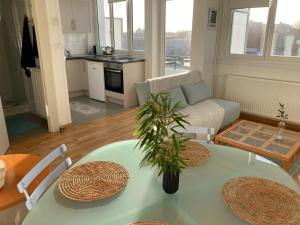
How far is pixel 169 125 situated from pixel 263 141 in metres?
1.93

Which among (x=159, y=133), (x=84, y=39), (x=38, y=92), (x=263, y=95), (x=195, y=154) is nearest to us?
(x=159, y=133)

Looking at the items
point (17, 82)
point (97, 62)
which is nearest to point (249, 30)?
point (97, 62)

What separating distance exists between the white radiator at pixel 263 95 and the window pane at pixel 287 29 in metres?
0.50

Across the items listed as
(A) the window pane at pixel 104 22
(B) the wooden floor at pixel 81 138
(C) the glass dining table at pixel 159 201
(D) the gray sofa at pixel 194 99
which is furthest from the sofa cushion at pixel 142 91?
(A) the window pane at pixel 104 22

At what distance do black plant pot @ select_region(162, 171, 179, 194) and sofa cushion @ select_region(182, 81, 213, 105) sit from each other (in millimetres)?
2491

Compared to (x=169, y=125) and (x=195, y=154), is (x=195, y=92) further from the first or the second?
(x=169, y=125)

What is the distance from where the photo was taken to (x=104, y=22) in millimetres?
5852

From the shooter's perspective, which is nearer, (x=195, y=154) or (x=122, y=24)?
(x=195, y=154)

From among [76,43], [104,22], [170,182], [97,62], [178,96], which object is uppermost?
[104,22]

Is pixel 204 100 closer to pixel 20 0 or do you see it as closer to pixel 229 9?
pixel 229 9

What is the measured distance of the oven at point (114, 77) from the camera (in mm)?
4675

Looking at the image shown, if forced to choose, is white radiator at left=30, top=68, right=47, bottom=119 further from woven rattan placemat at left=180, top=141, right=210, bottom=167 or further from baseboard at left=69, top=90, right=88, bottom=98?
woven rattan placemat at left=180, top=141, right=210, bottom=167

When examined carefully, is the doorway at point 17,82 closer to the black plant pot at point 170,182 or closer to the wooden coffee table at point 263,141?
the wooden coffee table at point 263,141

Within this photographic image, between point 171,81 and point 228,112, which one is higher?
point 171,81
